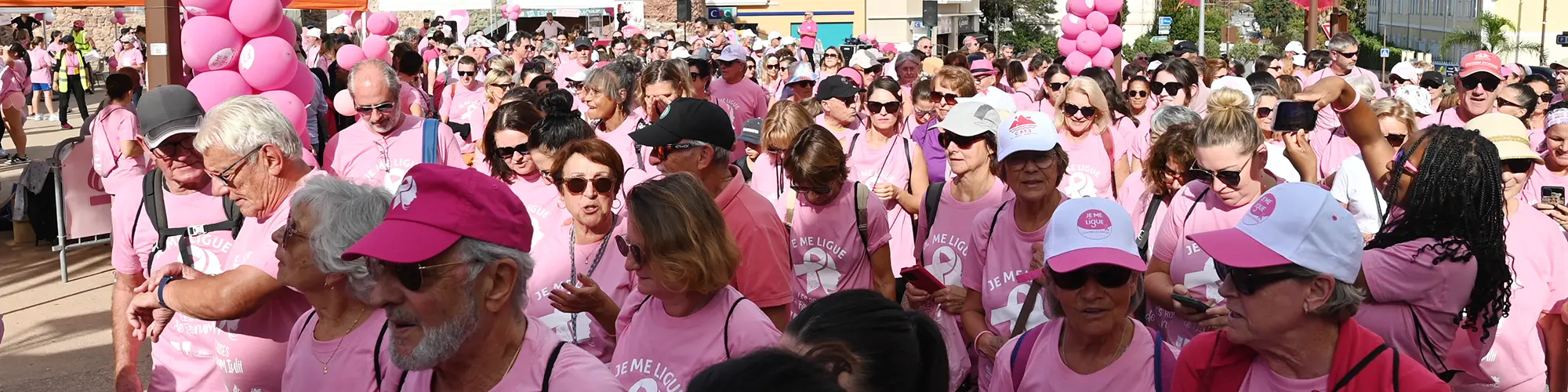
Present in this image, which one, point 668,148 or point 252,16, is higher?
point 252,16

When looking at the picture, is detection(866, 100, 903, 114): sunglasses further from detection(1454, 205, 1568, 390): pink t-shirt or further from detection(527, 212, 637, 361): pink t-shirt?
detection(1454, 205, 1568, 390): pink t-shirt

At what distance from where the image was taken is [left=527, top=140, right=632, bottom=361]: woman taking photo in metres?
3.88

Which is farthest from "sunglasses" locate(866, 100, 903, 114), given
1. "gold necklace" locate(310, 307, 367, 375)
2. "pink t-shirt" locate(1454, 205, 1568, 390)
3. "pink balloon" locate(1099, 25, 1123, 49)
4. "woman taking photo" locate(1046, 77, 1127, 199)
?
"pink balloon" locate(1099, 25, 1123, 49)

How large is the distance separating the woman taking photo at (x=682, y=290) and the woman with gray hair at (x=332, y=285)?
2.05ft

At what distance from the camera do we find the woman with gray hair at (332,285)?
2.81 metres

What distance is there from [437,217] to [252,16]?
6.29m

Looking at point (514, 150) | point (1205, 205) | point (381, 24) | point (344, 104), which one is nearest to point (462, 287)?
point (1205, 205)

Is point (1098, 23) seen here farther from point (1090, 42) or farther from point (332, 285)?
point (332, 285)

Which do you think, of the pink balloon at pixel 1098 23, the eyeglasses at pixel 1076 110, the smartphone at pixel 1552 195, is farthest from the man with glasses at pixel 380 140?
the pink balloon at pixel 1098 23

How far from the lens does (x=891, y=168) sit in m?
6.25

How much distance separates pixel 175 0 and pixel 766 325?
600cm

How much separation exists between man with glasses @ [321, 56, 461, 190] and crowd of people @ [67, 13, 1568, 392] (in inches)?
0.5

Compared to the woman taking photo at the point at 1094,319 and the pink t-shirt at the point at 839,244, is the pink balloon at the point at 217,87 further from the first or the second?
the woman taking photo at the point at 1094,319

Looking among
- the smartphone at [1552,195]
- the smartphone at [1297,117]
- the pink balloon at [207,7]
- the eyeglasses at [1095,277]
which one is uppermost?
the pink balloon at [207,7]
